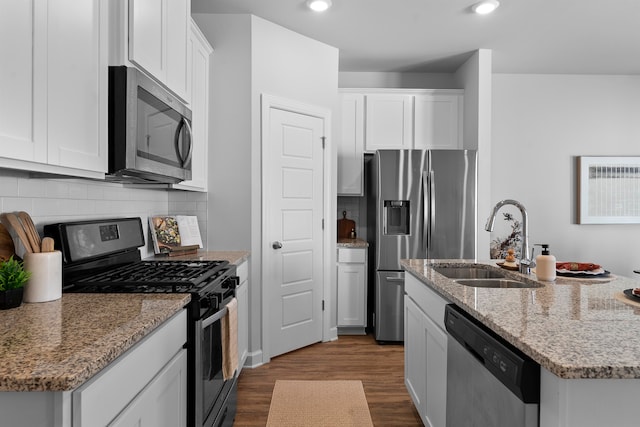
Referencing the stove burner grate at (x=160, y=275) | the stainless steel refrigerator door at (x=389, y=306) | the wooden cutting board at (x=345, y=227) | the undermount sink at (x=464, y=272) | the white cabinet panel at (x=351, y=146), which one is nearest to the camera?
the stove burner grate at (x=160, y=275)

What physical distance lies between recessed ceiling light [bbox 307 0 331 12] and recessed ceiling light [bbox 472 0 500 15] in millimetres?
1126

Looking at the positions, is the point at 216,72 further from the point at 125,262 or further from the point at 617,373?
the point at 617,373

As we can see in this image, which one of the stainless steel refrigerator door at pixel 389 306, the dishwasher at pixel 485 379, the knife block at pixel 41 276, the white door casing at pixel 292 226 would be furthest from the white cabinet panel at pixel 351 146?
the knife block at pixel 41 276

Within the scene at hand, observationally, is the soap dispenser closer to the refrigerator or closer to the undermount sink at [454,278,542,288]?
the undermount sink at [454,278,542,288]

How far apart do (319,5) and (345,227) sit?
90.1 inches

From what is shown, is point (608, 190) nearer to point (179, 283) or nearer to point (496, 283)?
point (496, 283)

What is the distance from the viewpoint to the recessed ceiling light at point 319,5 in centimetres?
311

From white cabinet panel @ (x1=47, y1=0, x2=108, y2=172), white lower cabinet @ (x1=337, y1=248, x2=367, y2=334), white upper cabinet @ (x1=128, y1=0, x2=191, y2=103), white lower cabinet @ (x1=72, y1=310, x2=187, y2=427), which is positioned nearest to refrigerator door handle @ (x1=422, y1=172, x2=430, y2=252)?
white lower cabinet @ (x1=337, y1=248, x2=367, y2=334)

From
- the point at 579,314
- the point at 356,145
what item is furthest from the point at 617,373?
the point at 356,145

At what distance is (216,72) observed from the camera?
327 cm

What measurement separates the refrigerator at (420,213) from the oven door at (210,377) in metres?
2.03

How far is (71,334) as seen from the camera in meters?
1.09

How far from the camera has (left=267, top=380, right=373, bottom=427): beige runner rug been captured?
2432 mm

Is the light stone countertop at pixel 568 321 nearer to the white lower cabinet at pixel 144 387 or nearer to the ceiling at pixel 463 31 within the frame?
the white lower cabinet at pixel 144 387
